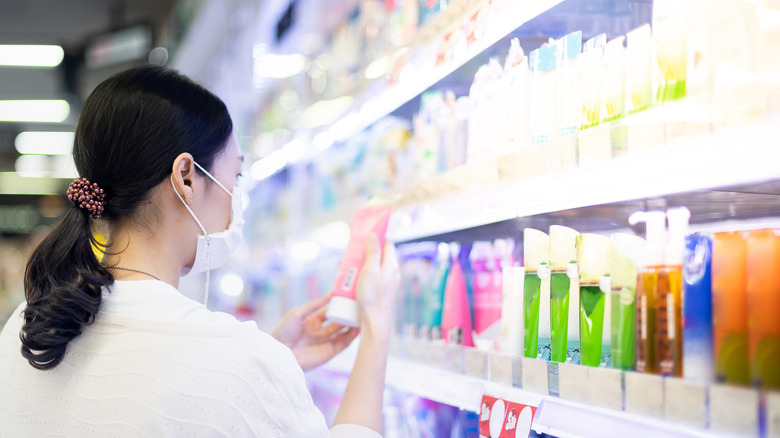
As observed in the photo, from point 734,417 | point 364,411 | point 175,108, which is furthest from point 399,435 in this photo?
point 734,417

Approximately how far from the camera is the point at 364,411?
4.53 ft

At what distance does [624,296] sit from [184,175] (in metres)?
0.86

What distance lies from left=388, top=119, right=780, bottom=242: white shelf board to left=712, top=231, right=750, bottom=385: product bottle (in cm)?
8

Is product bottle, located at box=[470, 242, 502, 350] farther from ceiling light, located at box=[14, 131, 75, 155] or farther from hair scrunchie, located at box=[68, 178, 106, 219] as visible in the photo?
ceiling light, located at box=[14, 131, 75, 155]

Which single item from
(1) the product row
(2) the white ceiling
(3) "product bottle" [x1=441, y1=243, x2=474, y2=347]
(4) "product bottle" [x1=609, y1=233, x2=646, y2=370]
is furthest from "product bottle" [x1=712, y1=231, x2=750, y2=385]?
(2) the white ceiling

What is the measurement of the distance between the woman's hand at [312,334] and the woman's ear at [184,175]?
51 centimetres

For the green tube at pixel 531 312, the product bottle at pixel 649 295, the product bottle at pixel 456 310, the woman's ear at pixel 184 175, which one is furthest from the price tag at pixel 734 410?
the woman's ear at pixel 184 175

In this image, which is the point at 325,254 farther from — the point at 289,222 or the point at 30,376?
the point at 30,376

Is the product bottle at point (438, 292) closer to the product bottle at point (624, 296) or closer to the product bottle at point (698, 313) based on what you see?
the product bottle at point (624, 296)

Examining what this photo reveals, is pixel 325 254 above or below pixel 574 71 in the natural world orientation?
below

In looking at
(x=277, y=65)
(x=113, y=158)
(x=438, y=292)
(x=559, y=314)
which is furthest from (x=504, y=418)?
(x=277, y=65)

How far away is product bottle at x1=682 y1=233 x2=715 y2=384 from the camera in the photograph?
0.85 metres

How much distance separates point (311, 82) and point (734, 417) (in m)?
2.46

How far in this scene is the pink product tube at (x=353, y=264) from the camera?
1640mm
